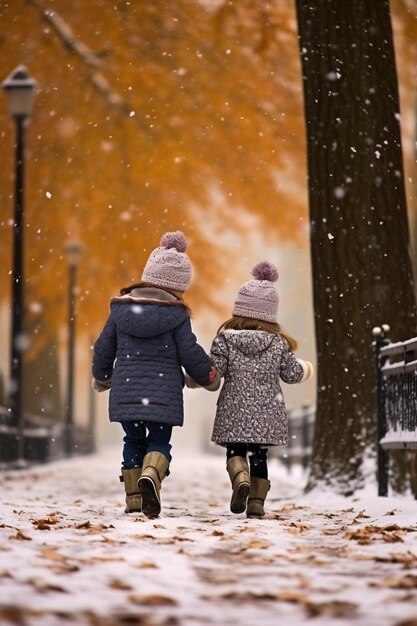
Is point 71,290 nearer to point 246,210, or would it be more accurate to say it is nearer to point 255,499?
point 246,210

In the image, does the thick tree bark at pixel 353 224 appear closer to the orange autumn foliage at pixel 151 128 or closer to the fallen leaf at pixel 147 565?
the fallen leaf at pixel 147 565

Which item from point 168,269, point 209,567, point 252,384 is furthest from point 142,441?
point 209,567

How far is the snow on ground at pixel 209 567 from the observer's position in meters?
3.90

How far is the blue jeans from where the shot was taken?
23.5 ft

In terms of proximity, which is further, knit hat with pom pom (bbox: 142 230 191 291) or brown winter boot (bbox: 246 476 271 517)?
brown winter boot (bbox: 246 476 271 517)

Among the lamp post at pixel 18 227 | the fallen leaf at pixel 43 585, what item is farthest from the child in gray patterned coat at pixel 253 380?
the lamp post at pixel 18 227

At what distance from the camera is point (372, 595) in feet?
14.0

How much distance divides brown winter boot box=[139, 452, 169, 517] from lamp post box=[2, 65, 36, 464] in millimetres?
9332

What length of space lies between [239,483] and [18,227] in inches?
415

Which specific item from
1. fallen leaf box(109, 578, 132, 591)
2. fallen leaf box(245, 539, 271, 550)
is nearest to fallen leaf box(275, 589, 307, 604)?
fallen leaf box(109, 578, 132, 591)

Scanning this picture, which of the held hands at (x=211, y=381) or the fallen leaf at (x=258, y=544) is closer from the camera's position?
the fallen leaf at (x=258, y=544)

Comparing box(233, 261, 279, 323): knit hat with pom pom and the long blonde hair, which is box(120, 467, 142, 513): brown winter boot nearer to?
the long blonde hair

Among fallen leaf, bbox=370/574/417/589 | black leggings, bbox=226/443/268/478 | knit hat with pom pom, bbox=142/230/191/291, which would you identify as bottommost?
fallen leaf, bbox=370/574/417/589

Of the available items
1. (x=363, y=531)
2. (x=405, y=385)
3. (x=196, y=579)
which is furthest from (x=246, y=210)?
(x=196, y=579)
